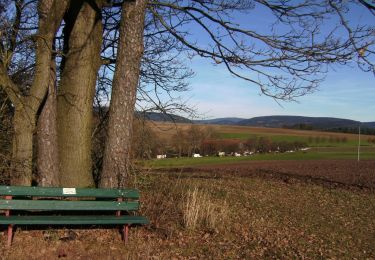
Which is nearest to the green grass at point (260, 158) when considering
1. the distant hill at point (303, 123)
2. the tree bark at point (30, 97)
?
the tree bark at point (30, 97)

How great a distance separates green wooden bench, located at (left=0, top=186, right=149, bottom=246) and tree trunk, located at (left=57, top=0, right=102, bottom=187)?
3.63 feet

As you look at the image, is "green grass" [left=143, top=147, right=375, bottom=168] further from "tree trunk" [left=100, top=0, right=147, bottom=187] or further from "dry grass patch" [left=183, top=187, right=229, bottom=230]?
"dry grass patch" [left=183, top=187, right=229, bottom=230]

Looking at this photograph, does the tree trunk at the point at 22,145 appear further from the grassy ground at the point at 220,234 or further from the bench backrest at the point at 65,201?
the grassy ground at the point at 220,234

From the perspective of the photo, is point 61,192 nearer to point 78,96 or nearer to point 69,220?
point 69,220

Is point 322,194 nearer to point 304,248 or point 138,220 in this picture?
point 304,248

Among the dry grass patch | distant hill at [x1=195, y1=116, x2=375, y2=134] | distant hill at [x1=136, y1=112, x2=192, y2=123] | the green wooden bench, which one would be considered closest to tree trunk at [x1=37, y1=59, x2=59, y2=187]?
the green wooden bench

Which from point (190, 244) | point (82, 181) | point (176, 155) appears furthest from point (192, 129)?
point (190, 244)

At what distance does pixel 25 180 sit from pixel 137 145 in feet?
7.60

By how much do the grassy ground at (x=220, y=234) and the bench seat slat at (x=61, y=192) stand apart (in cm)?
60

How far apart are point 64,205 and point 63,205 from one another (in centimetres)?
1

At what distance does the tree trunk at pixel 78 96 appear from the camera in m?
8.69

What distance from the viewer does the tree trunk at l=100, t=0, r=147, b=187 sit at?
26.9 ft

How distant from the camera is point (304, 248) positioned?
24.8 ft

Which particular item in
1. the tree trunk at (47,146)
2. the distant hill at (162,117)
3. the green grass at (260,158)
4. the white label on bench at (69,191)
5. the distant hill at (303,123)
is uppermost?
the distant hill at (303,123)
